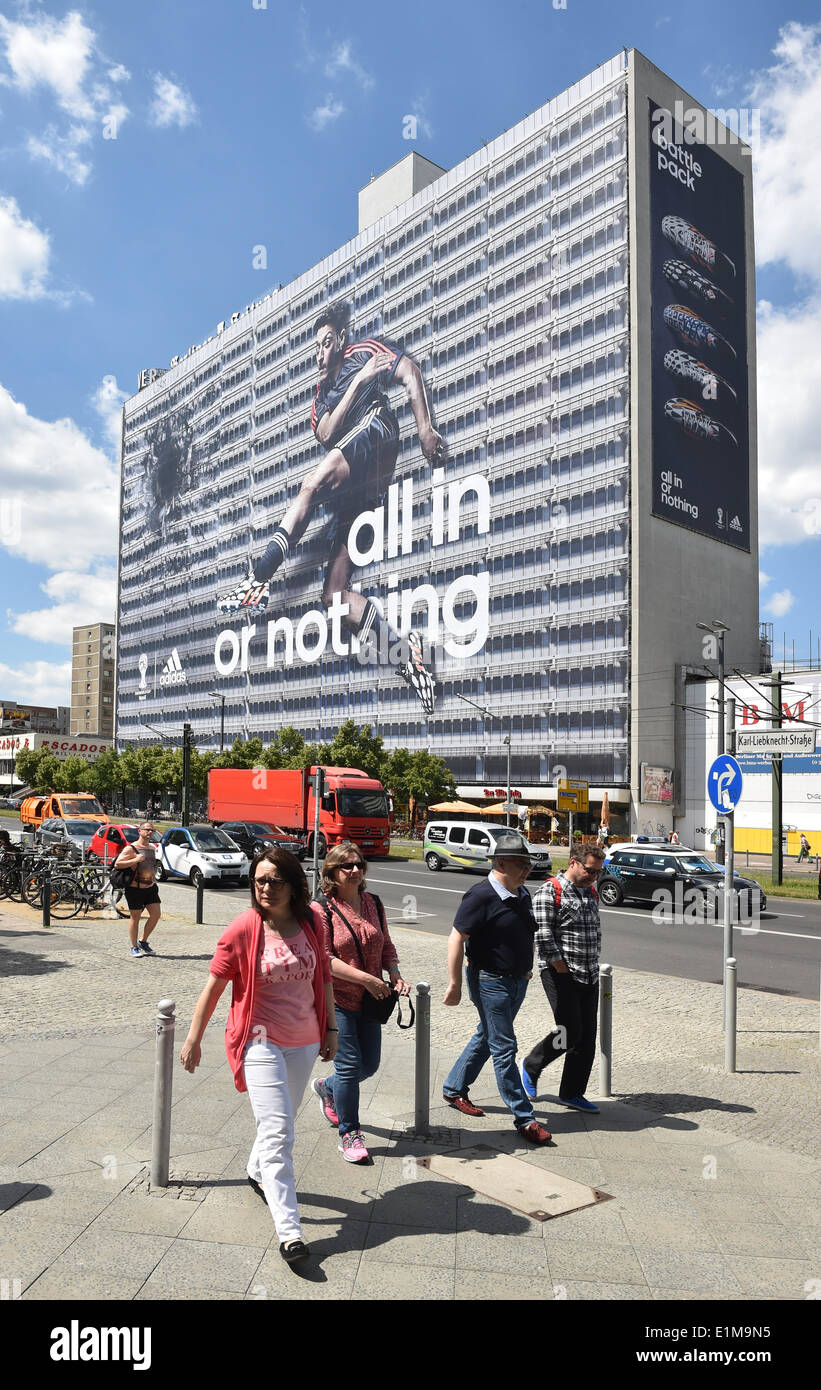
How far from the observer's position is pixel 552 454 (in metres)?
63.6

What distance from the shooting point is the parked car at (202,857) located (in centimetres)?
2414

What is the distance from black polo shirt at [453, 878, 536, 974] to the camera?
5809 millimetres

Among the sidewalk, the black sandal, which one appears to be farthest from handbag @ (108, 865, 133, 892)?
the black sandal

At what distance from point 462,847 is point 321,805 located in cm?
497

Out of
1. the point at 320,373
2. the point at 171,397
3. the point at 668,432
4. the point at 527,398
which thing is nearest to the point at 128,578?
the point at 171,397

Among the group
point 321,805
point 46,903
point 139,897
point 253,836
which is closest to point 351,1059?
point 139,897

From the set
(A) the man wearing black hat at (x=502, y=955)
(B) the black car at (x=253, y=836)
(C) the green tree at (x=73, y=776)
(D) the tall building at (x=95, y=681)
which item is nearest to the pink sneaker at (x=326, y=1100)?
(A) the man wearing black hat at (x=502, y=955)

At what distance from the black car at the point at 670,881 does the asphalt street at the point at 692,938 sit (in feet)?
1.60

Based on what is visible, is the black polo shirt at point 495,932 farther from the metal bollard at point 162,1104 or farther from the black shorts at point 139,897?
the black shorts at point 139,897

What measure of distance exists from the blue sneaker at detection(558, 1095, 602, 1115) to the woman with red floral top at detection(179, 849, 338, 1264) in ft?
9.50

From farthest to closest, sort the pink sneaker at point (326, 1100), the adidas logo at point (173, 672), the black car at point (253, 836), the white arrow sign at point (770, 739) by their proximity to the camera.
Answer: the adidas logo at point (173, 672), the black car at point (253, 836), the white arrow sign at point (770, 739), the pink sneaker at point (326, 1100)

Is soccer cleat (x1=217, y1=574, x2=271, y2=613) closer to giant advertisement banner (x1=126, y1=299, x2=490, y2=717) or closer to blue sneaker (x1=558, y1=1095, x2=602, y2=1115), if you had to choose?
giant advertisement banner (x1=126, y1=299, x2=490, y2=717)

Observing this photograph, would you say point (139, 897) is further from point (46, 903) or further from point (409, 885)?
point (409, 885)
